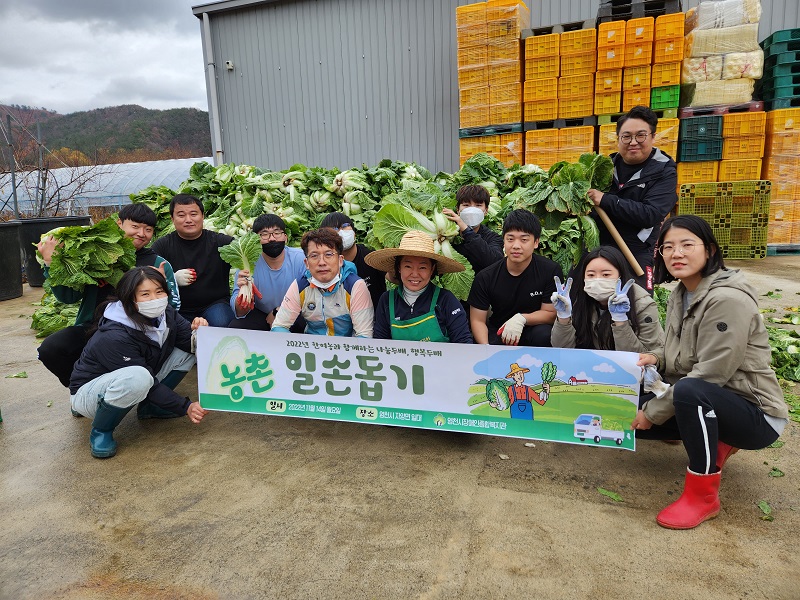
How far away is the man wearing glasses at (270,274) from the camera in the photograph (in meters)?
4.41

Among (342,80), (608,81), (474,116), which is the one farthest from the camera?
(342,80)

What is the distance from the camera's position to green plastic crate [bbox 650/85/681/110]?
31.5ft

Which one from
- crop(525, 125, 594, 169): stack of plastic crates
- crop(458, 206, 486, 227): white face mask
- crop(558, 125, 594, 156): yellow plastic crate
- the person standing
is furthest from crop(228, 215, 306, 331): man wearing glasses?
crop(558, 125, 594, 156): yellow plastic crate

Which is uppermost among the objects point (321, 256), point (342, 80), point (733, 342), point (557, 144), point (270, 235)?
point (342, 80)

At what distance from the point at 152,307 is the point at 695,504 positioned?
134 inches

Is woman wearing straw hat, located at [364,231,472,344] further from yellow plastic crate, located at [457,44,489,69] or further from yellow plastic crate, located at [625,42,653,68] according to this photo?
yellow plastic crate, located at [457,44,489,69]

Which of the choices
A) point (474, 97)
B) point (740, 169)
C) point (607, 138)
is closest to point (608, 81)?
point (607, 138)

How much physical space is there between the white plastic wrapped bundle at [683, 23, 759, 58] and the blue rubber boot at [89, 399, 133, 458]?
10679 millimetres

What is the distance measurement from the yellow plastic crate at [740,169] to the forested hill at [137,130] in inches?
1185

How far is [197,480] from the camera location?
325 centimetres

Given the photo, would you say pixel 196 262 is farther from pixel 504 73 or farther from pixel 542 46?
pixel 542 46

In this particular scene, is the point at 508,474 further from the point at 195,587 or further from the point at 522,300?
the point at 195,587

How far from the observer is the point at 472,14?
34.0ft

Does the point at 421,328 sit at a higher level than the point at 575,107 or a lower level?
lower
